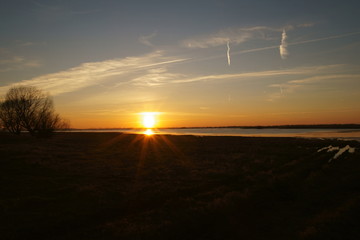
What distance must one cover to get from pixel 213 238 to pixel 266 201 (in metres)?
6.28

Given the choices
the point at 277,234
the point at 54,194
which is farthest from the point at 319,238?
the point at 54,194

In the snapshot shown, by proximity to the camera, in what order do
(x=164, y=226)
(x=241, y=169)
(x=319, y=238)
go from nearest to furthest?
1. (x=319, y=238)
2. (x=164, y=226)
3. (x=241, y=169)

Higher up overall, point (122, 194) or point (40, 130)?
point (40, 130)

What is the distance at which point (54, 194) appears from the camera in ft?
54.0

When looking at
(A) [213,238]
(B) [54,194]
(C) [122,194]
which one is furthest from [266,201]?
(B) [54,194]

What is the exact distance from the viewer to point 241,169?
87.2ft

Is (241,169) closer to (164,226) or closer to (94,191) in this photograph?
(94,191)

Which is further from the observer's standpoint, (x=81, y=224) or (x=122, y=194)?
(x=122, y=194)

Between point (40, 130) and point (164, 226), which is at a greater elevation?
point (40, 130)

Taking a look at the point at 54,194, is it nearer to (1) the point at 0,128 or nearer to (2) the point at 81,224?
(2) the point at 81,224

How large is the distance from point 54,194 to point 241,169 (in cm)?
1754

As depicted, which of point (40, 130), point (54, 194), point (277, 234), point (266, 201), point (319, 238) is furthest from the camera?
point (40, 130)

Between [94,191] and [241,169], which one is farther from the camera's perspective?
[241,169]

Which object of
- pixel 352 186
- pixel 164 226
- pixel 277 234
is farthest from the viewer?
pixel 352 186
